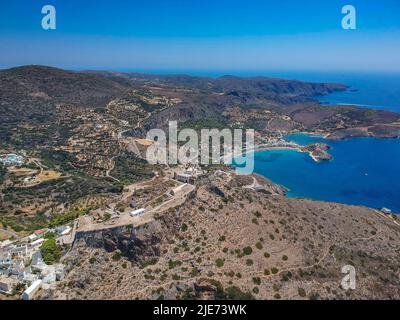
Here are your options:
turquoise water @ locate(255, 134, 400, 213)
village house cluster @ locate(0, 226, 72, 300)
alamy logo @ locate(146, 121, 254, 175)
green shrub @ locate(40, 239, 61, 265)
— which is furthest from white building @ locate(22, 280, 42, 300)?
turquoise water @ locate(255, 134, 400, 213)

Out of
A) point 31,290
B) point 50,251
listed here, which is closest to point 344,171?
point 50,251

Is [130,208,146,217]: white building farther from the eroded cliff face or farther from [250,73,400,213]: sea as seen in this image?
[250,73,400,213]: sea

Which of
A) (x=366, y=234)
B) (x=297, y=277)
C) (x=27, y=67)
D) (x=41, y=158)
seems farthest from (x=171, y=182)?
(x=27, y=67)

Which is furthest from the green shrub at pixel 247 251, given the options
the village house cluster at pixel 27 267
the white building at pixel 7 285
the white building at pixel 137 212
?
the white building at pixel 7 285

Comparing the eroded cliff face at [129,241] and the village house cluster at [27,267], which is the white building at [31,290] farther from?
the eroded cliff face at [129,241]
